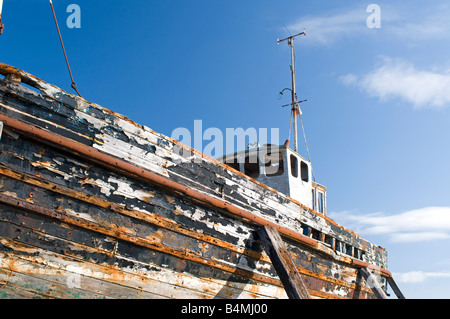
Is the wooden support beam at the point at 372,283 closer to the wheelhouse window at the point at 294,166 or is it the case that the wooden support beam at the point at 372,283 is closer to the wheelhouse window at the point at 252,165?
the wheelhouse window at the point at 294,166

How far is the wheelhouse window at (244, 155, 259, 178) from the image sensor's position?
31.6ft

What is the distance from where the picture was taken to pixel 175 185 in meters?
5.19

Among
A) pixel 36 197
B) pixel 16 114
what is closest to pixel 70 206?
pixel 36 197

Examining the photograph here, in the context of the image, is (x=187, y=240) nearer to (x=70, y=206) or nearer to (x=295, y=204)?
(x=70, y=206)

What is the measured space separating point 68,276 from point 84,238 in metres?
0.42

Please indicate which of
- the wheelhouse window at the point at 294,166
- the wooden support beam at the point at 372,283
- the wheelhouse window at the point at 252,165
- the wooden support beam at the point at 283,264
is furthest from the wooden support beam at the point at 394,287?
the wooden support beam at the point at 283,264

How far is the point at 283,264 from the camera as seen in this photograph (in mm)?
5742

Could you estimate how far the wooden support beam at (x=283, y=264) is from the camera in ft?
18.3

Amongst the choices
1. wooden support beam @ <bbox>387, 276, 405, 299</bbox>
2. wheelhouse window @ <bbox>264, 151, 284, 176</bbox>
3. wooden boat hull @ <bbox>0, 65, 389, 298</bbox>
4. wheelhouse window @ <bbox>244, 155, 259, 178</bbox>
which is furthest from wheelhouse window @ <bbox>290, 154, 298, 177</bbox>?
wooden support beam @ <bbox>387, 276, 405, 299</bbox>

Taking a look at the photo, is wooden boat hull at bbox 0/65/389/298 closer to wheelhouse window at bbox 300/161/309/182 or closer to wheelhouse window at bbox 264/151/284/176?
wheelhouse window at bbox 264/151/284/176

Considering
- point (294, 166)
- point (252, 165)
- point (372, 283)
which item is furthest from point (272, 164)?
point (372, 283)

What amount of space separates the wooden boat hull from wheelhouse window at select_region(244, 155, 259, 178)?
3238 mm

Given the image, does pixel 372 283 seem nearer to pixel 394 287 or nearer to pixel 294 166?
pixel 394 287

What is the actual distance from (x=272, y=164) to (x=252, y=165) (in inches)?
35.7
